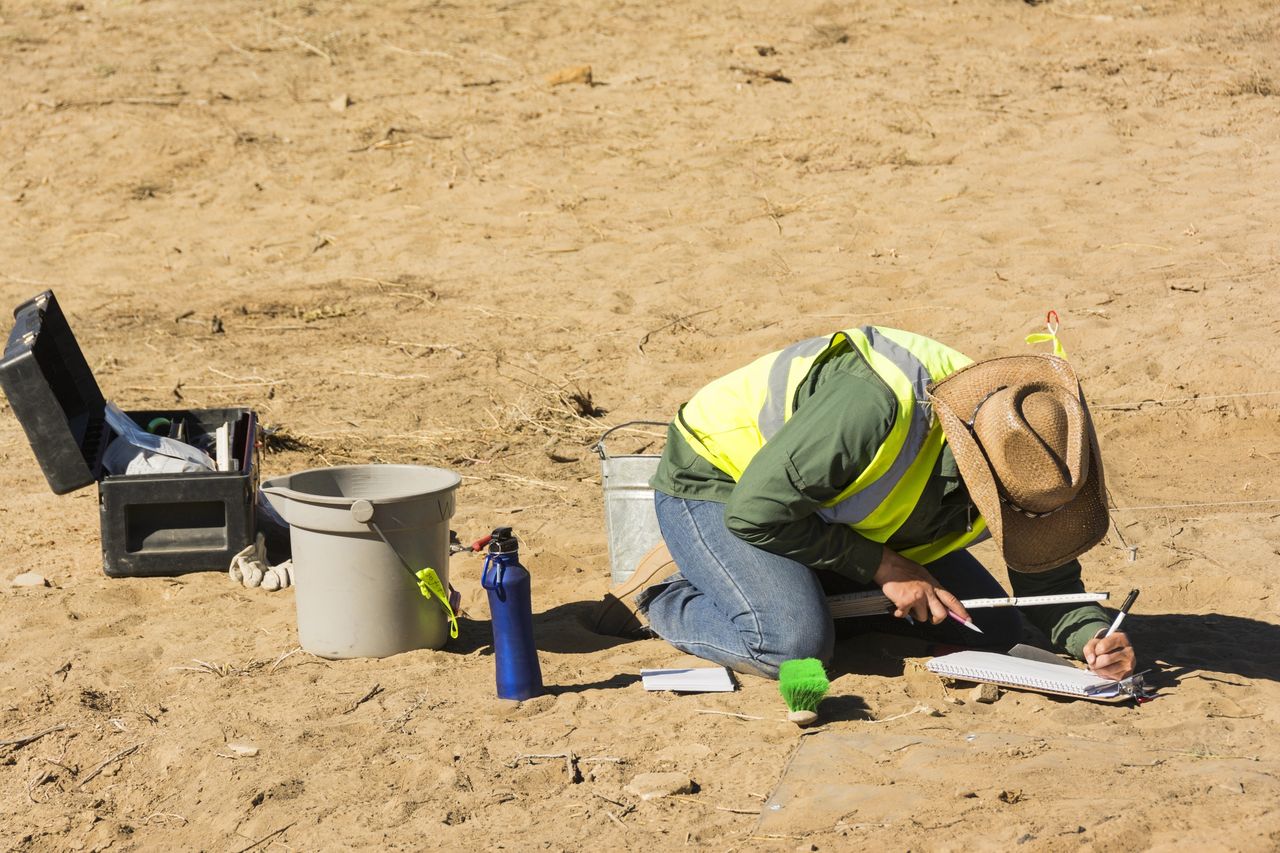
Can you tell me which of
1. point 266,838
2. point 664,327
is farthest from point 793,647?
point 664,327

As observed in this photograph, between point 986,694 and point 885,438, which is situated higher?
point 885,438

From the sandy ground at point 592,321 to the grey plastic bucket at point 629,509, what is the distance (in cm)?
33

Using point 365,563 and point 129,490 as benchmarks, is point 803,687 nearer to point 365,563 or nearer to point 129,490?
point 365,563

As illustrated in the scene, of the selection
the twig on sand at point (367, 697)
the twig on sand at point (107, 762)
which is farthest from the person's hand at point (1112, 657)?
the twig on sand at point (107, 762)

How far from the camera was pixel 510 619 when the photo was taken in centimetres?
361

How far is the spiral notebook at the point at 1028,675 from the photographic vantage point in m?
3.52

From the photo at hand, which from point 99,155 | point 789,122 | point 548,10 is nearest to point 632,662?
point 789,122

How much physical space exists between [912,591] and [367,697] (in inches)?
59.6

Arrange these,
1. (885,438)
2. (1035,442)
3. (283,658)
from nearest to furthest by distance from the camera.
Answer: (1035,442) → (885,438) → (283,658)

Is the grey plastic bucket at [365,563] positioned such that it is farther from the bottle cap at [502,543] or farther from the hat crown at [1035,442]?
the hat crown at [1035,442]

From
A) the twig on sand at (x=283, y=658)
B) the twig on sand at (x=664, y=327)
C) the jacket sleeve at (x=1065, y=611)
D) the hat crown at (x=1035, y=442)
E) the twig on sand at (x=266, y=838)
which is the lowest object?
the twig on sand at (x=266, y=838)

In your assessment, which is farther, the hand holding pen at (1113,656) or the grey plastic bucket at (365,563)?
the grey plastic bucket at (365,563)

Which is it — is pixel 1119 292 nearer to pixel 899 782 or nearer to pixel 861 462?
pixel 861 462

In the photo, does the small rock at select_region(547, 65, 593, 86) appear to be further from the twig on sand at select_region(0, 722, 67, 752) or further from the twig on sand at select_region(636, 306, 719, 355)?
the twig on sand at select_region(0, 722, 67, 752)
